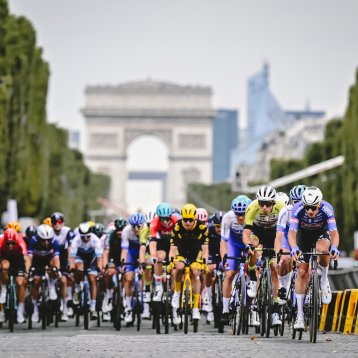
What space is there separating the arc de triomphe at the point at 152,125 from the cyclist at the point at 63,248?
11350 centimetres

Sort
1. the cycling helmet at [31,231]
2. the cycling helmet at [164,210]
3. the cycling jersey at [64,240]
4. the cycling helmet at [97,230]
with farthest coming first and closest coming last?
1. the cycling helmet at [97,230]
2. the cycling jersey at [64,240]
3. the cycling helmet at [31,231]
4. the cycling helmet at [164,210]

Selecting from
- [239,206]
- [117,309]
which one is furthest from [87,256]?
[239,206]

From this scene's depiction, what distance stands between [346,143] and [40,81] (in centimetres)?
1322

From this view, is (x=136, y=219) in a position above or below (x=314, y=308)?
above

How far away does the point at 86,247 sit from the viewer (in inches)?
911

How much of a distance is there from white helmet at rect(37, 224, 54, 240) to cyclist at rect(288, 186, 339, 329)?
6270mm

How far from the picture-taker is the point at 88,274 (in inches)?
919

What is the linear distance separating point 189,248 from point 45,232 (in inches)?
134

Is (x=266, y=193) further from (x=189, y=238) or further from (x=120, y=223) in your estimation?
(x=120, y=223)

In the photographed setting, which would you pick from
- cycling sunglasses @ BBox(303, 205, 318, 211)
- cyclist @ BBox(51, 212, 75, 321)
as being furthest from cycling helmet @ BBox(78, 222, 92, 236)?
cycling sunglasses @ BBox(303, 205, 318, 211)

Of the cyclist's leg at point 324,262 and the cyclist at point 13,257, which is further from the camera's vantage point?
the cyclist at point 13,257

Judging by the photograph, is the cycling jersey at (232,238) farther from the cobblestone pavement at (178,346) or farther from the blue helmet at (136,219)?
the blue helmet at (136,219)

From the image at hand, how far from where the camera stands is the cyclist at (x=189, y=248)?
752 inches

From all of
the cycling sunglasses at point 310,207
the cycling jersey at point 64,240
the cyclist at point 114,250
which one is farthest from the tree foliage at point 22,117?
the cycling sunglasses at point 310,207
